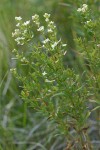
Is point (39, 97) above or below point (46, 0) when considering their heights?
below

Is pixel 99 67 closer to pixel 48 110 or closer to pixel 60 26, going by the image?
pixel 48 110

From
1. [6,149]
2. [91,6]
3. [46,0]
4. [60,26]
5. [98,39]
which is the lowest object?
[6,149]

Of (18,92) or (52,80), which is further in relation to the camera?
(18,92)

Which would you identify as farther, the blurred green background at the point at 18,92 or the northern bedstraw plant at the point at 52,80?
the blurred green background at the point at 18,92

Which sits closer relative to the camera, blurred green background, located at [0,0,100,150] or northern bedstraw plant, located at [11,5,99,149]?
northern bedstraw plant, located at [11,5,99,149]

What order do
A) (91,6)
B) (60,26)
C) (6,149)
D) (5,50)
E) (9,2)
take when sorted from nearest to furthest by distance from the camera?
(91,6) < (6,149) < (5,50) < (60,26) < (9,2)

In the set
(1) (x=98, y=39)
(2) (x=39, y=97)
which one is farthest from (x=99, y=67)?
(2) (x=39, y=97)

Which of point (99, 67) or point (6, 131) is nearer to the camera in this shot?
point (99, 67)

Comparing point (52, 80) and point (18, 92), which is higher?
point (18, 92)
